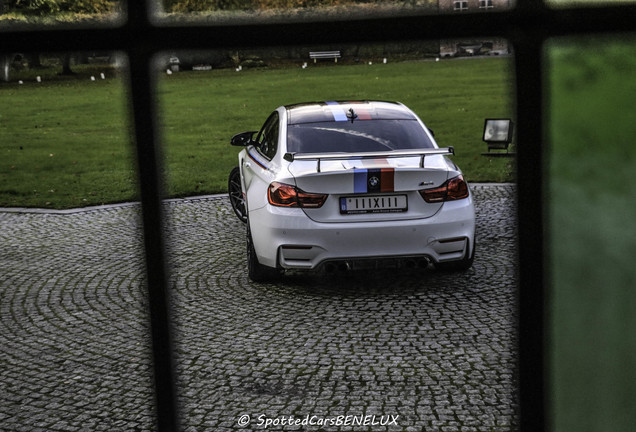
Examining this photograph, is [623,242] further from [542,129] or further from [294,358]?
[294,358]

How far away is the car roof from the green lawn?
66 cm

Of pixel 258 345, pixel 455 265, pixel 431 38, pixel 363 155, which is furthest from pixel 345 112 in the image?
pixel 431 38

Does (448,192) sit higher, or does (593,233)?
(593,233)

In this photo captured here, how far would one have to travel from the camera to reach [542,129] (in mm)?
1072

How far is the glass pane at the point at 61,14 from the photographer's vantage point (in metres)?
1.14

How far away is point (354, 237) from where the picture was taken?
617 cm

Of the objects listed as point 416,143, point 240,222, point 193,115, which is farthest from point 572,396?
point 193,115

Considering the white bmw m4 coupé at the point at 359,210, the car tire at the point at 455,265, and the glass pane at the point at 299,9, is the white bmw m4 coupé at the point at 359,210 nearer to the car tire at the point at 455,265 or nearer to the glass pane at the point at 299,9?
the car tire at the point at 455,265

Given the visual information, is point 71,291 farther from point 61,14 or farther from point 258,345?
point 61,14

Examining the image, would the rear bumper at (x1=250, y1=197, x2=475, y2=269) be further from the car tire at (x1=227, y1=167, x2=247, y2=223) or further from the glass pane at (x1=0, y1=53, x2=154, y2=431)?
the car tire at (x1=227, y1=167, x2=247, y2=223)

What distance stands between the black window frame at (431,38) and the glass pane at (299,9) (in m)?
0.02

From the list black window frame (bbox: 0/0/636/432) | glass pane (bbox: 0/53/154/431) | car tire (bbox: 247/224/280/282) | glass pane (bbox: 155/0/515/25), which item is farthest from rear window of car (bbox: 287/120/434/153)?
black window frame (bbox: 0/0/636/432)

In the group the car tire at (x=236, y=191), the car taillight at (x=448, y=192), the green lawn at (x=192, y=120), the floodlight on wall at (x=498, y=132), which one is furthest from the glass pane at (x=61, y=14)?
the floodlight on wall at (x=498, y=132)

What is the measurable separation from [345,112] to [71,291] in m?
3.00
